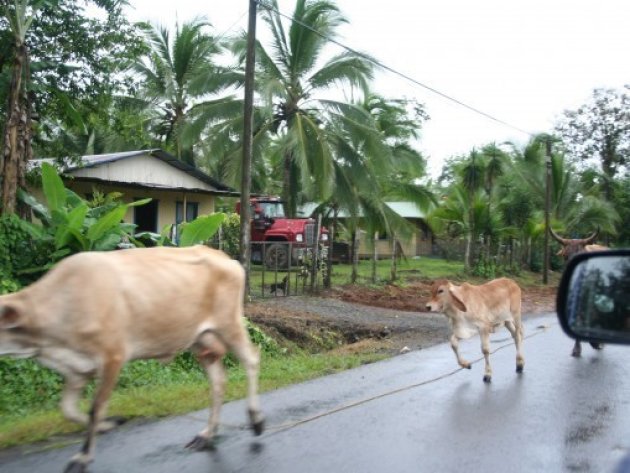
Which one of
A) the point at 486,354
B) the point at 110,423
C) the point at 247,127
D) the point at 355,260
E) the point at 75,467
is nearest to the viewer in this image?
the point at 75,467

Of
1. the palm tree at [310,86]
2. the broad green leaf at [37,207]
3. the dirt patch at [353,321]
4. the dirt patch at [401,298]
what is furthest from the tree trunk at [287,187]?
the broad green leaf at [37,207]

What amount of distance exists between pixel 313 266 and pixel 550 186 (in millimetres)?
13701

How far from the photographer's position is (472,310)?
31.0 ft

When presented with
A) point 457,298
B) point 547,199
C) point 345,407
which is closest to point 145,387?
point 345,407

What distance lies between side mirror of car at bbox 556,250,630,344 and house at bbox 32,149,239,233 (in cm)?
1593

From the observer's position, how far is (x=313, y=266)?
18.0 m

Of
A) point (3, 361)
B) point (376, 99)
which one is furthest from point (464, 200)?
point (3, 361)

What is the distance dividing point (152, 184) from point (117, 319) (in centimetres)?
1550

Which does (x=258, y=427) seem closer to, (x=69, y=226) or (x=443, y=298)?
(x=443, y=298)

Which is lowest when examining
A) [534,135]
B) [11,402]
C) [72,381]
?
[11,402]

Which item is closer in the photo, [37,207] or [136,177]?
[37,207]

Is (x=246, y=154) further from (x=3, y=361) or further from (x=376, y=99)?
(x=376, y=99)

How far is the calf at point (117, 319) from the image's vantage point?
519 cm

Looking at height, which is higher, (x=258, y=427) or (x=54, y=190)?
(x=54, y=190)
